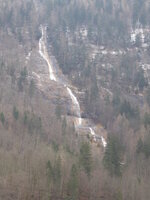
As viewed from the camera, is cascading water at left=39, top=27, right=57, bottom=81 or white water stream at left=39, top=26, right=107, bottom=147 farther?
→ cascading water at left=39, top=27, right=57, bottom=81

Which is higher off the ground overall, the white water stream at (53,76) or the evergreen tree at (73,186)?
the evergreen tree at (73,186)

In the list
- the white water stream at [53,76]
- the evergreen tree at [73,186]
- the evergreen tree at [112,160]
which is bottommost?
the white water stream at [53,76]

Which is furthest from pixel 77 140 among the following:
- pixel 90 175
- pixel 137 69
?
pixel 137 69

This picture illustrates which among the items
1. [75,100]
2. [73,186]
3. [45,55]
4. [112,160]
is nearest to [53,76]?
[45,55]

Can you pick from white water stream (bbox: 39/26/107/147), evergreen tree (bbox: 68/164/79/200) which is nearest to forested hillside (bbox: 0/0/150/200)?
evergreen tree (bbox: 68/164/79/200)

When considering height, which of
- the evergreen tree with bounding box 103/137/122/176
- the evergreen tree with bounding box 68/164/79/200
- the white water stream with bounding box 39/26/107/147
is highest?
the evergreen tree with bounding box 68/164/79/200

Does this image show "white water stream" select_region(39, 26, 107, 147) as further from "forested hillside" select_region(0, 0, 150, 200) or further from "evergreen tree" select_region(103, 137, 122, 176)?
"evergreen tree" select_region(103, 137, 122, 176)

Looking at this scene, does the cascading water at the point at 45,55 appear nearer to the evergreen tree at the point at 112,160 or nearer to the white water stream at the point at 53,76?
the white water stream at the point at 53,76

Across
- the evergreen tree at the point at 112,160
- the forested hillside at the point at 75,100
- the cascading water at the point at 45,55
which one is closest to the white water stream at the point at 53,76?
the cascading water at the point at 45,55

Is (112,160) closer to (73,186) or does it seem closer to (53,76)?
(73,186)
